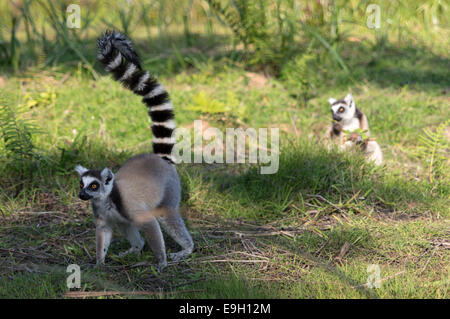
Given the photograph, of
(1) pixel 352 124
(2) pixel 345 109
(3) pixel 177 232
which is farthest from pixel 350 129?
(3) pixel 177 232

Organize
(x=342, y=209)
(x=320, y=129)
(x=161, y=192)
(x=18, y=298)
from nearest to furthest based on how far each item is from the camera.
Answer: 1. (x=18, y=298)
2. (x=161, y=192)
3. (x=342, y=209)
4. (x=320, y=129)

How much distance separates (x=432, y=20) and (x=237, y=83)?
13.4 feet

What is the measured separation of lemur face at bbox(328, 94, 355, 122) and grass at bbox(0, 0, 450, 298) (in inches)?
17.3

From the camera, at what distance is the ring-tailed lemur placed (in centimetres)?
334

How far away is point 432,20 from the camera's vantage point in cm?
850

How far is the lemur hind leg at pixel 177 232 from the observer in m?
3.48

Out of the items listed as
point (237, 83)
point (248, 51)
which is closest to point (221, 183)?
point (237, 83)

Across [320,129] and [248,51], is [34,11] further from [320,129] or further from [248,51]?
[320,129]

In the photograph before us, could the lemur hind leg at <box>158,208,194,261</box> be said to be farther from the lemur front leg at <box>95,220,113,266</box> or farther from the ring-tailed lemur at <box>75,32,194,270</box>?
the lemur front leg at <box>95,220,113,266</box>

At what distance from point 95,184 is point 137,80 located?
800 mm

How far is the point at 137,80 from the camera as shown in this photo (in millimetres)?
3492

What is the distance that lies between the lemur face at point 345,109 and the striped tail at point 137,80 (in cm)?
210

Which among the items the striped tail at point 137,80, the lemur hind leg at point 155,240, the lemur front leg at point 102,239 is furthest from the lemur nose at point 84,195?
the striped tail at point 137,80

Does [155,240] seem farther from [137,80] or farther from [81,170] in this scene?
[137,80]
